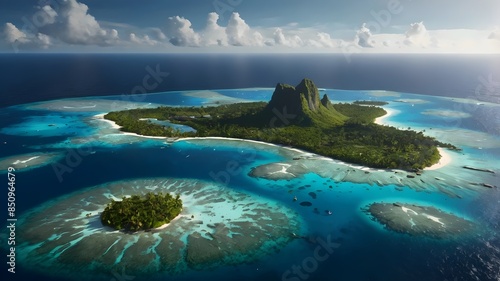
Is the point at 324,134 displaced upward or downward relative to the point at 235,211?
upward

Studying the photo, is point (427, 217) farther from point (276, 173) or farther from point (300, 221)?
point (276, 173)

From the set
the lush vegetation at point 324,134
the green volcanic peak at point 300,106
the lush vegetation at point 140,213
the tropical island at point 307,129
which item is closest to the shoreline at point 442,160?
the tropical island at point 307,129

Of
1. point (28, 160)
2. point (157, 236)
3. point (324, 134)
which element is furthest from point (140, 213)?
point (324, 134)

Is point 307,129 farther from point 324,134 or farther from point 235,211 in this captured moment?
point 235,211

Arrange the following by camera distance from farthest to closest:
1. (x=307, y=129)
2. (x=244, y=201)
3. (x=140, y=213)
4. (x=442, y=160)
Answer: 1. (x=307, y=129)
2. (x=442, y=160)
3. (x=244, y=201)
4. (x=140, y=213)

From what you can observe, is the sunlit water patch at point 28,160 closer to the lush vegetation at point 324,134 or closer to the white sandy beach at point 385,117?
the lush vegetation at point 324,134

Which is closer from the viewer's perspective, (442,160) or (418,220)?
(418,220)

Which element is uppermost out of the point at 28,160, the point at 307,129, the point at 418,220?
the point at 307,129

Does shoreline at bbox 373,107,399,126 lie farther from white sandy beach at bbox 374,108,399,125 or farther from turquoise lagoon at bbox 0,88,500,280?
turquoise lagoon at bbox 0,88,500,280
